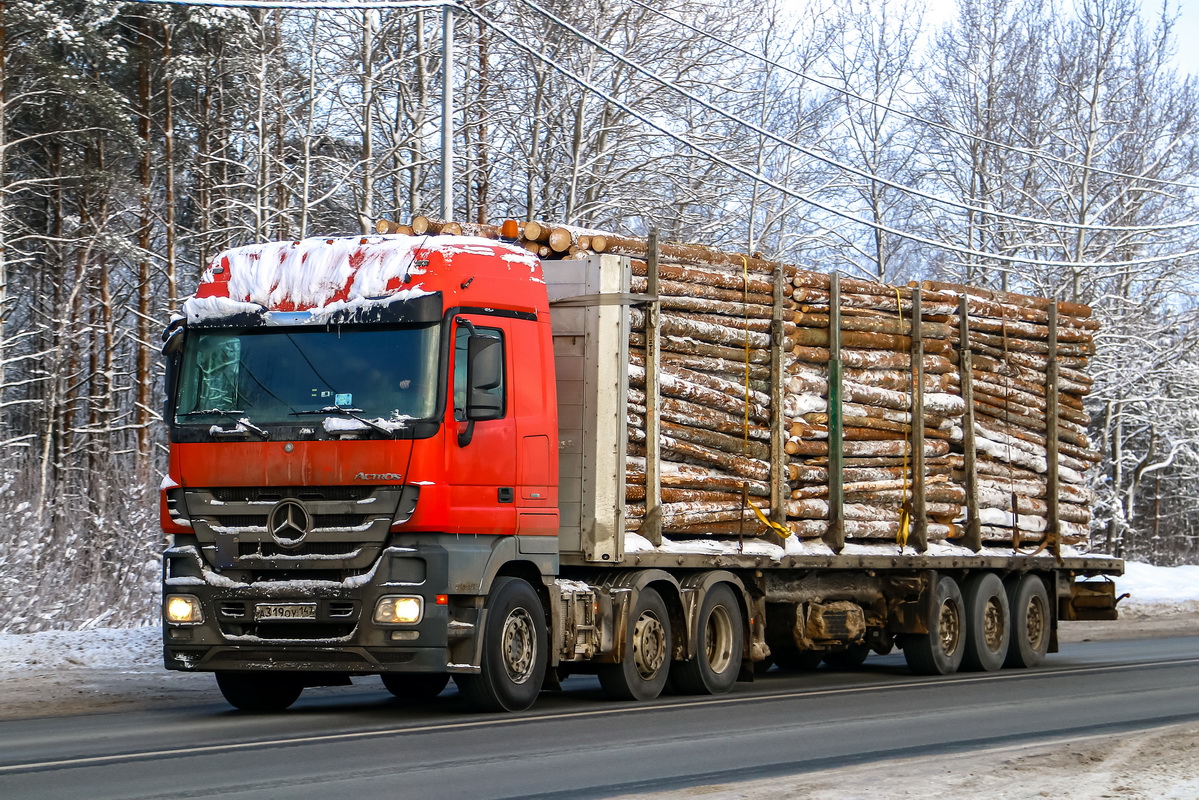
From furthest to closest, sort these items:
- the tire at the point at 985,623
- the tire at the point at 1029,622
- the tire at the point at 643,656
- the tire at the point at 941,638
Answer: the tire at the point at 1029,622 < the tire at the point at 985,623 < the tire at the point at 941,638 < the tire at the point at 643,656

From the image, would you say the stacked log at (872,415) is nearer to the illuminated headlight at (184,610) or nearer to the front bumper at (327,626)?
the front bumper at (327,626)

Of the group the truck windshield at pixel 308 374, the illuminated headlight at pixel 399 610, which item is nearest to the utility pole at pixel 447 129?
the truck windshield at pixel 308 374

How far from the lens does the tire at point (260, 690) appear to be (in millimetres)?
12297

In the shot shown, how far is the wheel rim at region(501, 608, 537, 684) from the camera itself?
1180cm

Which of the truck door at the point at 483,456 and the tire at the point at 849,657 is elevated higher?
the truck door at the point at 483,456

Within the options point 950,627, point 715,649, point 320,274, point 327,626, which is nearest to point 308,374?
point 320,274

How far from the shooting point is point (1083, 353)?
1967 centimetres

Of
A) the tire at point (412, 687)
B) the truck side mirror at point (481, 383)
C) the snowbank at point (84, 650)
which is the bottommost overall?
the tire at point (412, 687)

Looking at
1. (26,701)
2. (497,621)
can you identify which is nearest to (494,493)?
(497,621)

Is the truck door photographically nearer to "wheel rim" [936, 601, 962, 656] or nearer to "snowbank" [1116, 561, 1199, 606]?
"wheel rim" [936, 601, 962, 656]

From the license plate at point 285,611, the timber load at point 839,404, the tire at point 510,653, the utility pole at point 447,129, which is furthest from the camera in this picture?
the utility pole at point 447,129

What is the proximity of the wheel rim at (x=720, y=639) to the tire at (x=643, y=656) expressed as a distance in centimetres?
73

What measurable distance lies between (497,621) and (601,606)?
137 cm

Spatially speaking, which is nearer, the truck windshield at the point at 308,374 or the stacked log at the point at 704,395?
the truck windshield at the point at 308,374
